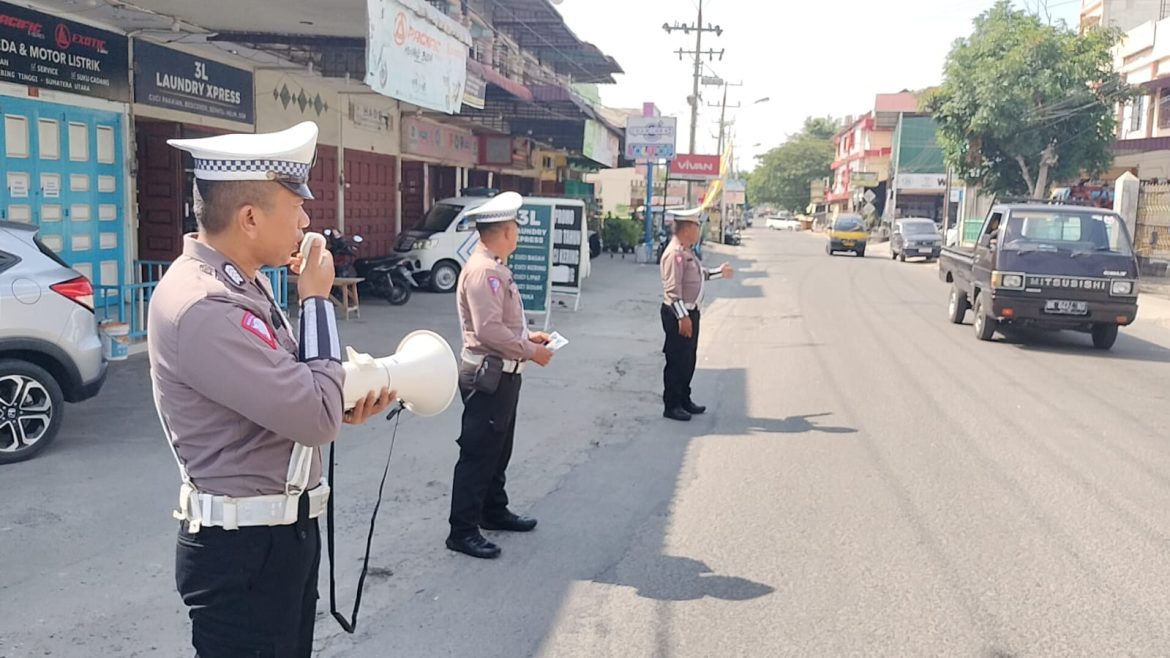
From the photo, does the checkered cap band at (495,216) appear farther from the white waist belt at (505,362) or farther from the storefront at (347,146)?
the storefront at (347,146)

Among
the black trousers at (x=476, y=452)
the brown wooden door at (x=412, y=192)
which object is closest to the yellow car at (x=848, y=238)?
the brown wooden door at (x=412, y=192)

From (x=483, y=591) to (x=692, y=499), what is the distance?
1.91 meters

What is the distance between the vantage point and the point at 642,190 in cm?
6650

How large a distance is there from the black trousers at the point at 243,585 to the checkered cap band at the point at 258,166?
32.8 inches

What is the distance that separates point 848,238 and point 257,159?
1539 inches

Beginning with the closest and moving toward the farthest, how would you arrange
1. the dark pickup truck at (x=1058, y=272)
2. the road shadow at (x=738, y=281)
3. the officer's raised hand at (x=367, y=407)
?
the officer's raised hand at (x=367, y=407) < the dark pickup truck at (x=1058, y=272) < the road shadow at (x=738, y=281)

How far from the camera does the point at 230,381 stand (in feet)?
7.27

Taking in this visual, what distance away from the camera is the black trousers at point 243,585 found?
2441 mm

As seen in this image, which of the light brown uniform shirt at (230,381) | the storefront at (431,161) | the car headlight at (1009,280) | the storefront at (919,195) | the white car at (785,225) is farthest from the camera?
the white car at (785,225)

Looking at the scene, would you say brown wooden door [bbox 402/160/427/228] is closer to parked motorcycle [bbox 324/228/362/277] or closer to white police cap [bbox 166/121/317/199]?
parked motorcycle [bbox 324/228/362/277]

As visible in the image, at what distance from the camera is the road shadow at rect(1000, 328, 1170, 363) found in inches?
492

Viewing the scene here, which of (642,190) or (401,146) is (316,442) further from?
(642,190)

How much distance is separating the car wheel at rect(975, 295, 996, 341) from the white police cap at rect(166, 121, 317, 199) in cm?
1198

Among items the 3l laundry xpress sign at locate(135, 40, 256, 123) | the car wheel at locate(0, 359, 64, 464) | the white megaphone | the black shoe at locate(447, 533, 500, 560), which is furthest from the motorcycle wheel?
the white megaphone
